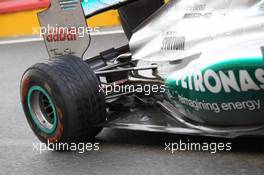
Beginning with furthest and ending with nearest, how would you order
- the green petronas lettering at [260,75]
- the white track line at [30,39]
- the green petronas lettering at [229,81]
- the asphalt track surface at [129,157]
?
the white track line at [30,39]
the asphalt track surface at [129,157]
the green petronas lettering at [229,81]
the green petronas lettering at [260,75]

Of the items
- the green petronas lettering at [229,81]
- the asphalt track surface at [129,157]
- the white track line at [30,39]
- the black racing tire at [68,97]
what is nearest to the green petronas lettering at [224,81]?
the green petronas lettering at [229,81]

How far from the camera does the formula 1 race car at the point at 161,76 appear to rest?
364cm

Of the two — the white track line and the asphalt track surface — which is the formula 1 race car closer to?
the asphalt track surface

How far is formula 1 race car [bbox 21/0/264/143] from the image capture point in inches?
143

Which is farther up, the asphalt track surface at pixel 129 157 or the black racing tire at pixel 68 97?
the black racing tire at pixel 68 97

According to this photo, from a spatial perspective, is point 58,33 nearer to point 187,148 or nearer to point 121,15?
point 121,15

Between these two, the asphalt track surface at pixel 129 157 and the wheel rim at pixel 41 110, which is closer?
the asphalt track surface at pixel 129 157

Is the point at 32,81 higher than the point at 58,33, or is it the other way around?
the point at 58,33

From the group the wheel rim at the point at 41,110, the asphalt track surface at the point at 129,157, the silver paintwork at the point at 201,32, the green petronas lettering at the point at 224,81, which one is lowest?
the asphalt track surface at the point at 129,157

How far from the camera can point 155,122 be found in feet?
13.8

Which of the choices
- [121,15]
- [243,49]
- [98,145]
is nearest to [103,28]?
[121,15]

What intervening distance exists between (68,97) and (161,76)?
0.64 meters

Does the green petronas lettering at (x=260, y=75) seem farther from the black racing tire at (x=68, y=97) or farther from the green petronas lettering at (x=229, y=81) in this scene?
the black racing tire at (x=68, y=97)

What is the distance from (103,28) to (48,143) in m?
7.14
